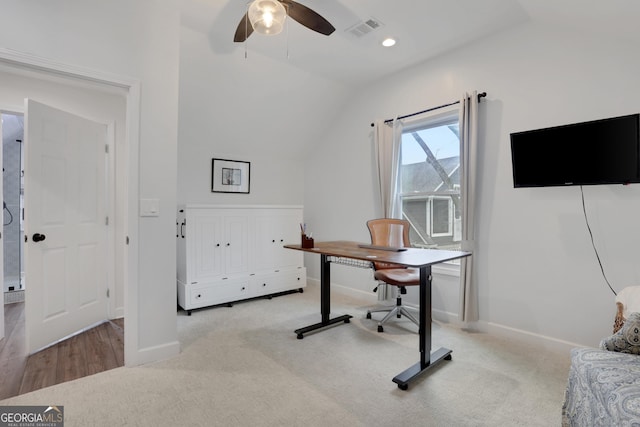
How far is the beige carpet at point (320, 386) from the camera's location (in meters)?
1.77

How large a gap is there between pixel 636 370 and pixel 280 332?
245cm

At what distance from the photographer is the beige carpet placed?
1774 millimetres

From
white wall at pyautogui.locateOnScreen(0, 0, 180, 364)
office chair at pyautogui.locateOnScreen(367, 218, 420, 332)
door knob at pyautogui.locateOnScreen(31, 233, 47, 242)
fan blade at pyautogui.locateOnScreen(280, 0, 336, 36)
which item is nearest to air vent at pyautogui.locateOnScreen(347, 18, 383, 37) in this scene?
fan blade at pyautogui.locateOnScreen(280, 0, 336, 36)

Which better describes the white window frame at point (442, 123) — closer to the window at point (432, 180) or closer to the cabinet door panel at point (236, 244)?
the window at point (432, 180)

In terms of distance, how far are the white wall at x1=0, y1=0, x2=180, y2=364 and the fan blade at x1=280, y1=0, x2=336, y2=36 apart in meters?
1.01

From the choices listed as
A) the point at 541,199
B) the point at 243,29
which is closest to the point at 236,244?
the point at 243,29

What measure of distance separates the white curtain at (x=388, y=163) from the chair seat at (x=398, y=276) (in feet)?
2.42

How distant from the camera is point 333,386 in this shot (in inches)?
82.1

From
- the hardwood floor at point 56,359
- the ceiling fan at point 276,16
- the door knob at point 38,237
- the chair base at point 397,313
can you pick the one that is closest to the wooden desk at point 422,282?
the chair base at point 397,313

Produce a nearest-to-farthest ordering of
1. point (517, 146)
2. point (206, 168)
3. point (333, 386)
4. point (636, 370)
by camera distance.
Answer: point (636, 370) → point (333, 386) → point (517, 146) → point (206, 168)

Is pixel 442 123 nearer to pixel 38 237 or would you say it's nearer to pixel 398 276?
pixel 398 276

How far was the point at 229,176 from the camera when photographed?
438 cm

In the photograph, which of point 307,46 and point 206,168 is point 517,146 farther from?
point 206,168

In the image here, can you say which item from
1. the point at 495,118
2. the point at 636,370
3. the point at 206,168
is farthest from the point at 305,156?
the point at 636,370
